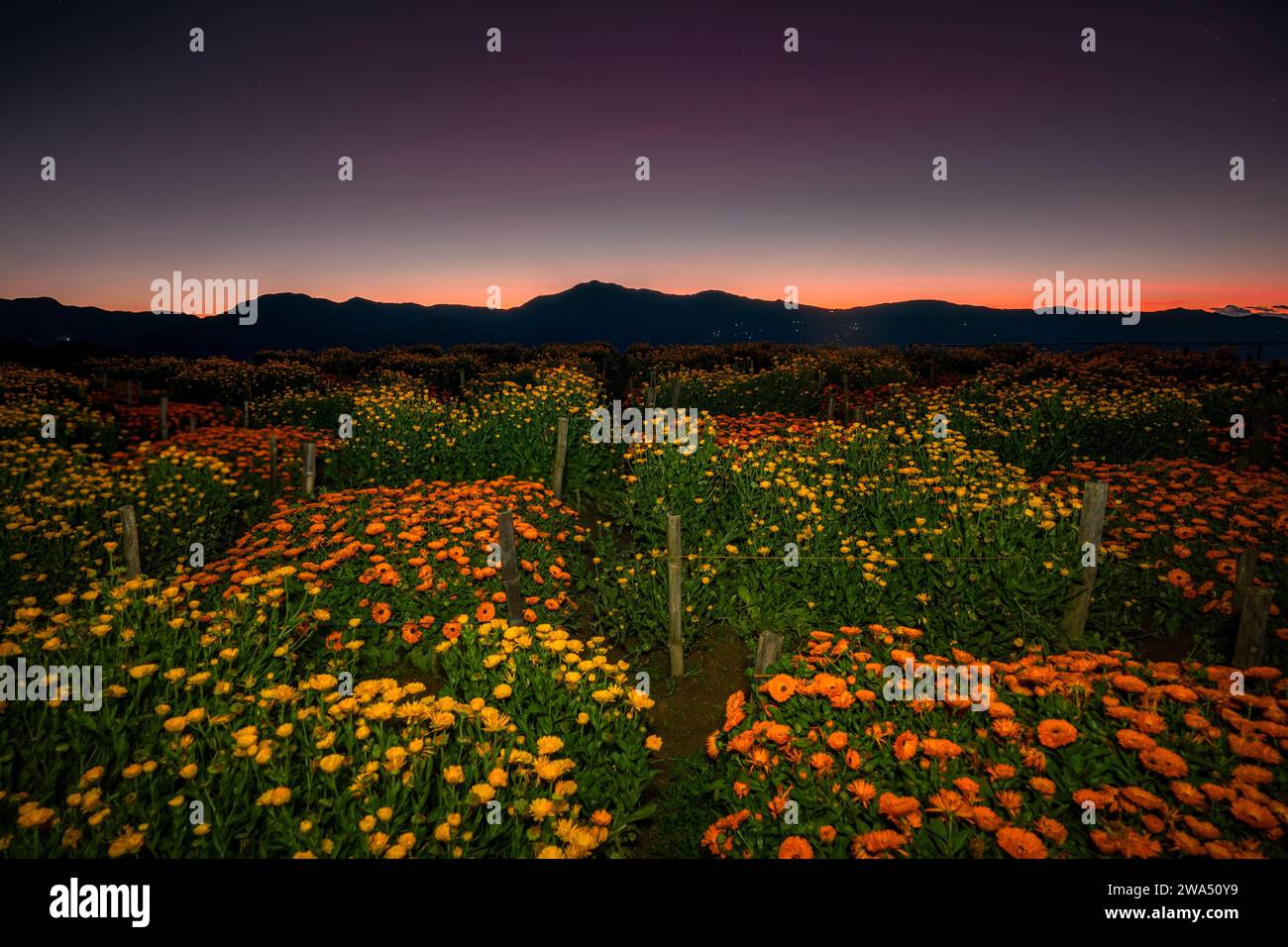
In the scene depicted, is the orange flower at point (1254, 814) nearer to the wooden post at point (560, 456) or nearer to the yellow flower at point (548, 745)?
the yellow flower at point (548, 745)

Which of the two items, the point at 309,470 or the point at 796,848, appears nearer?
the point at 796,848

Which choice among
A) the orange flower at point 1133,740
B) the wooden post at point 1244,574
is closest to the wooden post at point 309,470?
the orange flower at point 1133,740

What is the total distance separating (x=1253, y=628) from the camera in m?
3.97

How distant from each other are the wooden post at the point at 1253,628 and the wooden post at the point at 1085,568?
1153mm

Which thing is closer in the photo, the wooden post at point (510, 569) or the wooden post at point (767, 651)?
the wooden post at point (767, 651)

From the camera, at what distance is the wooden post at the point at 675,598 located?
17.7ft

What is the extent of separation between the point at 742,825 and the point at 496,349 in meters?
38.9

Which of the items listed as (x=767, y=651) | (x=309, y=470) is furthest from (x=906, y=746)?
(x=309, y=470)

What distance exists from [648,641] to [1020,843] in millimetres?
3938

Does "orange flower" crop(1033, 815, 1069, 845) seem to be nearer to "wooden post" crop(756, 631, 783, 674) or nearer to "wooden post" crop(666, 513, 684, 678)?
"wooden post" crop(756, 631, 783, 674)

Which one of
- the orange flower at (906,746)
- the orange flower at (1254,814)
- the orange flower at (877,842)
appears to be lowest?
the orange flower at (877,842)

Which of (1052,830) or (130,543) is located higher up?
(130,543)

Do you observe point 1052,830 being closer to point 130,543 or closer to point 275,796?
point 275,796
